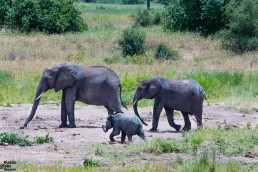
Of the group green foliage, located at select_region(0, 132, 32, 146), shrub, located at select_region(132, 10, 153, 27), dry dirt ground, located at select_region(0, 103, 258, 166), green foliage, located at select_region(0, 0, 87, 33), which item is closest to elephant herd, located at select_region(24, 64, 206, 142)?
dry dirt ground, located at select_region(0, 103, 258, 166)

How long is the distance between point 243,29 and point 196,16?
24.7 ft

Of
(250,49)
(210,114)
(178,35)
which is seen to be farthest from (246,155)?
(178,35)

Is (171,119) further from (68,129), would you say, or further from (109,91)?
(68,129)

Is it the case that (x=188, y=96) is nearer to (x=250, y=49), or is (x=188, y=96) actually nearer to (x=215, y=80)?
(x=215, y=80)

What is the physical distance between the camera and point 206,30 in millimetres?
Answer: 41344

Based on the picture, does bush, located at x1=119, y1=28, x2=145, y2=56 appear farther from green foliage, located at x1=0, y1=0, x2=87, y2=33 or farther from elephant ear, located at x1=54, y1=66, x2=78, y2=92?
elephant ear, located at x1=54, y1=66, x2=78, y2=92

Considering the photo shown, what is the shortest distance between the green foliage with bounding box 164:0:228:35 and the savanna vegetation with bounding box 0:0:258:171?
0.06 metres

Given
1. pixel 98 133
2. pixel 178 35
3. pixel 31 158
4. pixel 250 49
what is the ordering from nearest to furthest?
pixel 31 158 < pixel 98 133 < pixel 250 49 < pixel 178 35

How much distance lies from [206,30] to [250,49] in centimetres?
681

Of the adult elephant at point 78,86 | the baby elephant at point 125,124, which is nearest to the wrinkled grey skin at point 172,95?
A: the adult elephant at point 78,86

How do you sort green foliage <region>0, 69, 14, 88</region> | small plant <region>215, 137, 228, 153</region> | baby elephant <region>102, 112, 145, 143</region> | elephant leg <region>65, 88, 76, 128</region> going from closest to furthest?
1. small plant <region>215, 137, 228, 153</region>
2. baby elephant <region>102, 112, 145, 143</region>
3. elephant leg <region>65, 88, 76, 128</region>
4. green foliage <region>0, 69, 14, 88</region>

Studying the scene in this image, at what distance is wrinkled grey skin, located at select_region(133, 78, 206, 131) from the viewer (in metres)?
16.8

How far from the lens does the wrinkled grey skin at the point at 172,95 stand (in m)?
16.8

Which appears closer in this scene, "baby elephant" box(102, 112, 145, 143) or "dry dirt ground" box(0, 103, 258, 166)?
"dry dirt ground" box(0, 103, 258, 166)
